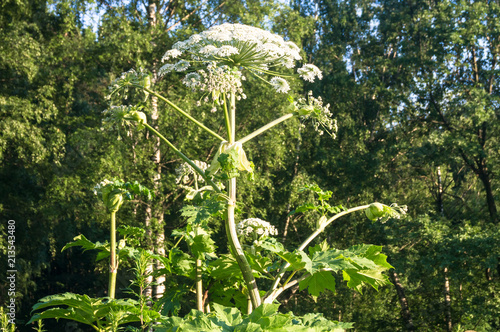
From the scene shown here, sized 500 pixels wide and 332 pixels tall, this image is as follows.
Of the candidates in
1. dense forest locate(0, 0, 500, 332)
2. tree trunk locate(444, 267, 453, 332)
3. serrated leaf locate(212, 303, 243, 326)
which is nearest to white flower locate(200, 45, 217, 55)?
serrated leaf locate(212, 303, 243, 326)

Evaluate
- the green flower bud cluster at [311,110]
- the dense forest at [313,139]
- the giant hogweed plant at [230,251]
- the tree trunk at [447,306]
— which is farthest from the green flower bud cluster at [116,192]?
the tree trunk at [447,306]

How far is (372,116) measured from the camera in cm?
1658

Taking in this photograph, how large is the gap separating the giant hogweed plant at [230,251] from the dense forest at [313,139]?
7202 mm

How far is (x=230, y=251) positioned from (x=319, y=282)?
1.63 ft

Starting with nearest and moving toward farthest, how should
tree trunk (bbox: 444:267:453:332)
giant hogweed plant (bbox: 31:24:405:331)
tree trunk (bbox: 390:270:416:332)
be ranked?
giant hogweed plant (bbox: 31:24:405:331), tree trunk (bbox: 444:267:453:332), tree trunk (bbox: 390:270:416:332)

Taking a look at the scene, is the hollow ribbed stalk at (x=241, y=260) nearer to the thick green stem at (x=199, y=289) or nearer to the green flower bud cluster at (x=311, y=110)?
the thick green stem at (x=199, y=289)

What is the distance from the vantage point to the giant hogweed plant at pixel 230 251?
2.03 meters

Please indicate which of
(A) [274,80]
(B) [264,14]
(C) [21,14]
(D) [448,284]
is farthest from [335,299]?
(A) [274,80]

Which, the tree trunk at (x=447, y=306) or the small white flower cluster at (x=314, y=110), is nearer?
the small white flower cluster at (x=314, y=110)

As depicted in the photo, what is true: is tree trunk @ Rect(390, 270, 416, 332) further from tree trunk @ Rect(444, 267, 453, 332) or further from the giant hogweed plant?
the giant hogweed plant

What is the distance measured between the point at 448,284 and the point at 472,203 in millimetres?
2730

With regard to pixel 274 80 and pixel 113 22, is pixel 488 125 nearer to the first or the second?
pixel 113 22

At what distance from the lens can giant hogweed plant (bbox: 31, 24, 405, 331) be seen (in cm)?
203

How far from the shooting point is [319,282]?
2.38 meters
